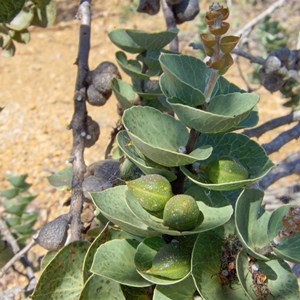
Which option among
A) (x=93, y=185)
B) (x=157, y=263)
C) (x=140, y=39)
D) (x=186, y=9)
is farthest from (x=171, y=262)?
(x=186, y=9)

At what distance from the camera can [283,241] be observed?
65 cm

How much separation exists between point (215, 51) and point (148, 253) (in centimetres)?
26

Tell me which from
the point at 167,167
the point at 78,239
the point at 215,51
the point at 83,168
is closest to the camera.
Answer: the point at 215,51

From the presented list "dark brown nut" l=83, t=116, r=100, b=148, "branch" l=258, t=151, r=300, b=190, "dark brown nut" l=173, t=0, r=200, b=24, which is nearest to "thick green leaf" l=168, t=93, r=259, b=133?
"dark brown nut" l=83, t=116, r=100, b=148

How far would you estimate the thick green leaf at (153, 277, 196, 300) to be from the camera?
66cm

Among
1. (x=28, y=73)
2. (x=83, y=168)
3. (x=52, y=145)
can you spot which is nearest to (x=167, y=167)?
(x=83, y=168)

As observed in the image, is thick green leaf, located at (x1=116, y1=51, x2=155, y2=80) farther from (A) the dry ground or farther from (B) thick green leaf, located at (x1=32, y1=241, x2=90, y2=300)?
(A) the dry ground

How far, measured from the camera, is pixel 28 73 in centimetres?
416

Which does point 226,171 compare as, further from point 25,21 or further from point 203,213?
point 25,21

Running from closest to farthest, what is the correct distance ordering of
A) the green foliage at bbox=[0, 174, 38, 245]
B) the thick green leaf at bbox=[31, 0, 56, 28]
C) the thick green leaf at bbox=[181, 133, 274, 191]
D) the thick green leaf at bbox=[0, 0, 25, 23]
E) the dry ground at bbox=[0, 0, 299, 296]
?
the thick green leaf at bbox=[181, 133, 274, 191] < the thick green leaf at bbox=[0, 0, 25, 23] < the thick green leaf at bbox=[31, 0, 56, 28] < the green foliage at bbox=[0, 174, 38, 245] < the dry ground at bbox=[0, 0, 299, 296]

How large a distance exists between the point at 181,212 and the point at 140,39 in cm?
42

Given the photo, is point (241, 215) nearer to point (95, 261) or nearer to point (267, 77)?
point (95, 261)

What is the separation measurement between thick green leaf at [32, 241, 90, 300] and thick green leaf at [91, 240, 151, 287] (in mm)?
108

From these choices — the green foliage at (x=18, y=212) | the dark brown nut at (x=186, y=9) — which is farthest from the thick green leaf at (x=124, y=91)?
the green foliage at (x=18, y=212)
